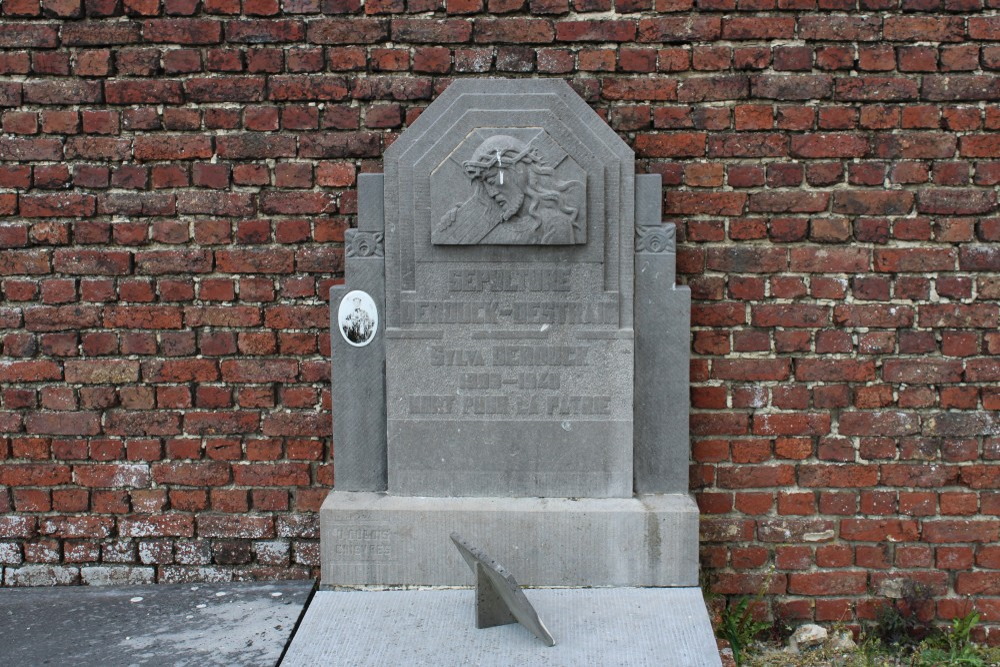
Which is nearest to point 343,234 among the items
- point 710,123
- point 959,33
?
point 710,123

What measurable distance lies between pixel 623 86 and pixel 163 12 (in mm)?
1626

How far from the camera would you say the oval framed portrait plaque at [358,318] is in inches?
110

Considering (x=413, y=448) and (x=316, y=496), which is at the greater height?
(x=413, y=448)

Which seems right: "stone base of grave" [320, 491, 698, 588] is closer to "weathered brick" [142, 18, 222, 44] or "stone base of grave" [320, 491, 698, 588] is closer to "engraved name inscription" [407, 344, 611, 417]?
"engraved name inscription" [407, 344, 611, 417]

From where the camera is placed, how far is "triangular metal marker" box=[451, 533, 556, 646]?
7.68ft

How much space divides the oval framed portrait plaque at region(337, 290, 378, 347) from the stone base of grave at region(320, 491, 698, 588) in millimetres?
555

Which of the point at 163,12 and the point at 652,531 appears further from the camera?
the point at 163,12

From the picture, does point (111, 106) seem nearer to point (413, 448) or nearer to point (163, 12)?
point (163, 12)

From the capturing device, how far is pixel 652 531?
8.82 ft

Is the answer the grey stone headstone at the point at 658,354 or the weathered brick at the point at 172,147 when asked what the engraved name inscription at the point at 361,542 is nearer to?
the grey stone headstone at the point at 658,354
